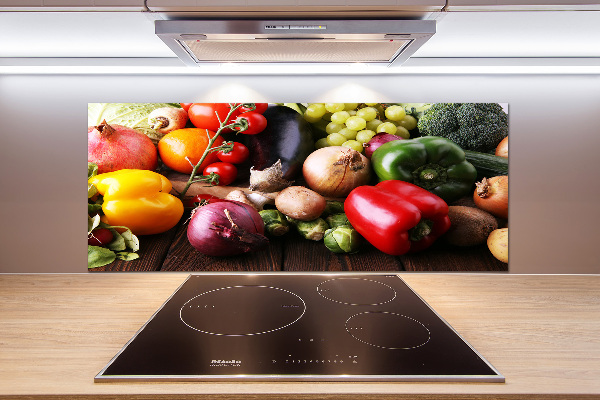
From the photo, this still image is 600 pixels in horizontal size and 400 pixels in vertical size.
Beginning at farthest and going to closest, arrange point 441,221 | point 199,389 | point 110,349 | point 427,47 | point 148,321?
1. point 441,221
2. point 427,47
3. point 148,321
4. point 110,349
5. point 199,389

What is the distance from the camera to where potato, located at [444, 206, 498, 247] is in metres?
1.37

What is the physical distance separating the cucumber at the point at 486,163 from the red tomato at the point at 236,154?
27.8 inches

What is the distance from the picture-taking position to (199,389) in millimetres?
680

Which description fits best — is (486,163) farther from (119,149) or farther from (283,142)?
(119,149)

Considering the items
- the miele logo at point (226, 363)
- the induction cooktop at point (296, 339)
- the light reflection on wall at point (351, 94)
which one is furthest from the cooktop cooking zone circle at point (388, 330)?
the light reflection on wall at point (351, 94)

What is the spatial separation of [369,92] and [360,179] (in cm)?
28

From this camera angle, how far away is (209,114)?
53.5 inches

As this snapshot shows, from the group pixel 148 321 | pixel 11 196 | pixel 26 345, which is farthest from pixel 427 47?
pixel 11 196

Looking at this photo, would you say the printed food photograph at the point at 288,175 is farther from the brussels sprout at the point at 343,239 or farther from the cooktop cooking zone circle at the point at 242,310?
the cooktop cooking zone circle at the point at 242,310

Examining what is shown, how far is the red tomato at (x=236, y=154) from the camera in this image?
138 cm

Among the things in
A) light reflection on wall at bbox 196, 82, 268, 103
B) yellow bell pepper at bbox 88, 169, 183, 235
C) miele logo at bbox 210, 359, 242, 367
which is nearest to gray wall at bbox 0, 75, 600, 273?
light reflection on wall at bbox 196, 82, 268, 103

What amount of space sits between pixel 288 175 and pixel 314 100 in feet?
0.83

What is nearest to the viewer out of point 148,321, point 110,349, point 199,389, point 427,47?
point 199,389

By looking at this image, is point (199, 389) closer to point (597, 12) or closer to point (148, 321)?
point (148, 321)
